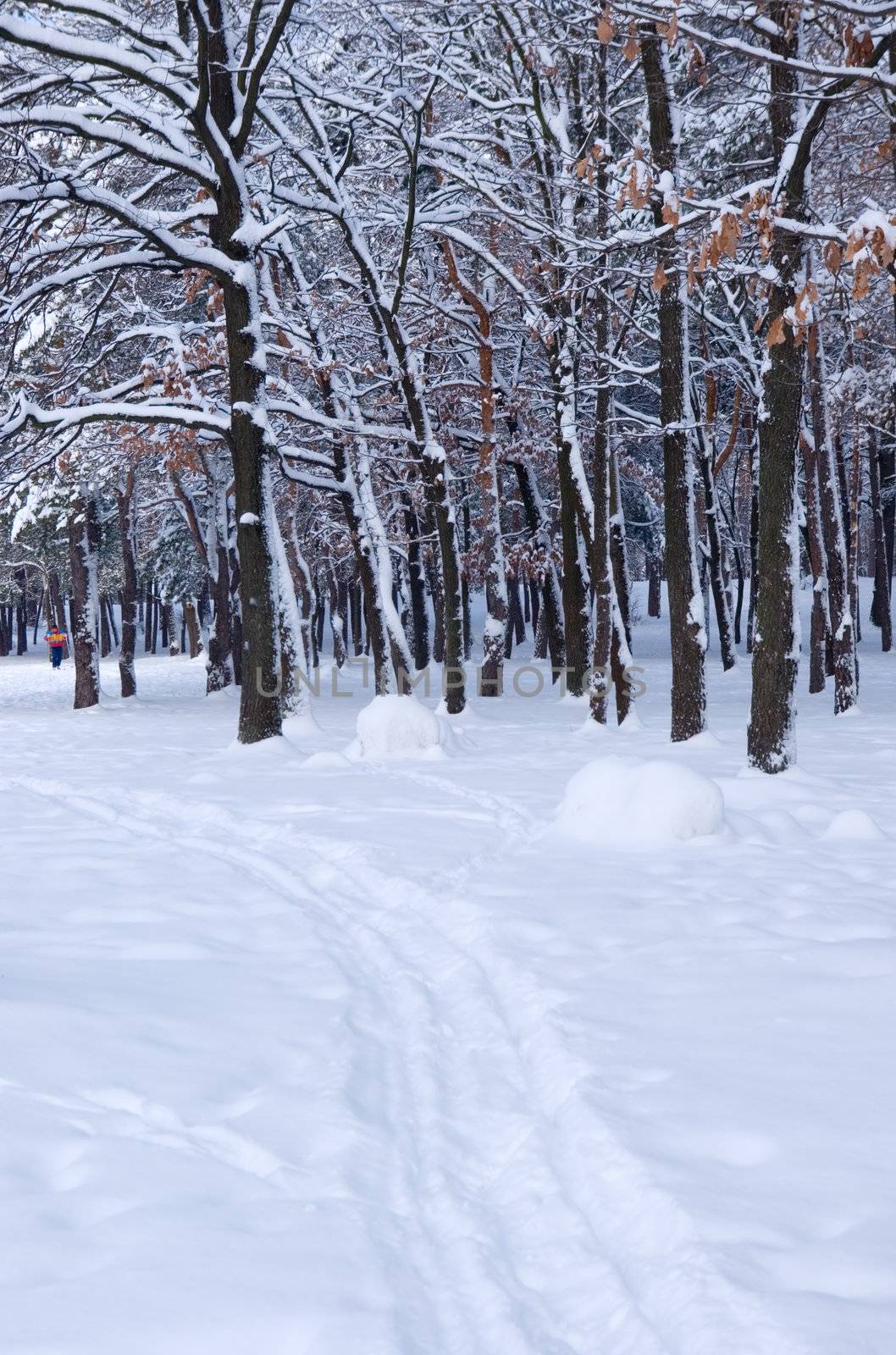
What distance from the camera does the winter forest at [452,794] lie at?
283cm

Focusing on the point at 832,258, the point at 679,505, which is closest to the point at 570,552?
the point at 679,505

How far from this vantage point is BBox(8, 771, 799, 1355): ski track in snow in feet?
8.46

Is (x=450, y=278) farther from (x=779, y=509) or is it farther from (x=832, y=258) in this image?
(x=832, y=258)

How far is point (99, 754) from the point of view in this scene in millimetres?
13555

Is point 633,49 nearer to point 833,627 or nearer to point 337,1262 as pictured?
point 337,1262

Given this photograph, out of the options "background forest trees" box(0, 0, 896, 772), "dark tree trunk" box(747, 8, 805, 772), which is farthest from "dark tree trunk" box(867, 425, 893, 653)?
"dark tree trunk" box(747, 8, 805, 772)

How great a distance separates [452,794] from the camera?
980cm

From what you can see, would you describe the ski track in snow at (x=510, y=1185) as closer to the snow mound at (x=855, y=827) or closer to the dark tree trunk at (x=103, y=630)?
the snow mound at (x=855, y=827)

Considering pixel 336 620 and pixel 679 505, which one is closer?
pixel 679 505

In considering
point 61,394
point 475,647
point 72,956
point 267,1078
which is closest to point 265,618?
point 61,394

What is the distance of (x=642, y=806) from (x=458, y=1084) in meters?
3.91

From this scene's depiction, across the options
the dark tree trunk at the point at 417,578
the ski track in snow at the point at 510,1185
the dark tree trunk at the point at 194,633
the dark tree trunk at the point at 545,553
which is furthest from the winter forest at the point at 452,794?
the dark tree trunk at the point at 194,633

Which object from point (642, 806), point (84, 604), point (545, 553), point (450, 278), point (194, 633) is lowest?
point (642, 806)

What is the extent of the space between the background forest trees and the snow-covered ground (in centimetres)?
314
